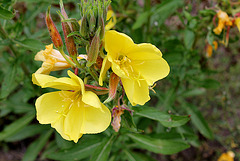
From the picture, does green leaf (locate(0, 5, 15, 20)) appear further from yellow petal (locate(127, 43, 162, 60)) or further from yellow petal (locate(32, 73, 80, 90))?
yellow petal (locate(127, 43, 162, 60))

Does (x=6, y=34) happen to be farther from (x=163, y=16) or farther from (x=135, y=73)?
(x=163, y=16)

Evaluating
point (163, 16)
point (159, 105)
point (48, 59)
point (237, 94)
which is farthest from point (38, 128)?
point (237, 94)

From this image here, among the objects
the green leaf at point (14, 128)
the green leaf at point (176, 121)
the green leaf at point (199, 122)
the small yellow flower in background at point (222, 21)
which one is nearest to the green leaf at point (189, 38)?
the small yellow flower in background at point (222, 21)

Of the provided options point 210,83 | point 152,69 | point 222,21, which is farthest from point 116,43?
point 210,83

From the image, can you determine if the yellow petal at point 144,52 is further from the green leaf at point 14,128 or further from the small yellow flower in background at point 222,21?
the green leaf at point 14,128

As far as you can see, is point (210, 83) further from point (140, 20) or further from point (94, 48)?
point (94, 48)

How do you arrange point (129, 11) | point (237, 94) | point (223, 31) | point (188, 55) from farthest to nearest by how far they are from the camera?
point (237, 94) → point (129, 11) → point (188, 55) → point (223, 31)

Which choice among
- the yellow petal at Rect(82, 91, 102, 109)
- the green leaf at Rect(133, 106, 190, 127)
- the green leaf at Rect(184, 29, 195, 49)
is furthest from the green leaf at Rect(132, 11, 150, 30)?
the yellow petal at Rect(82, 91, 102, 109)
